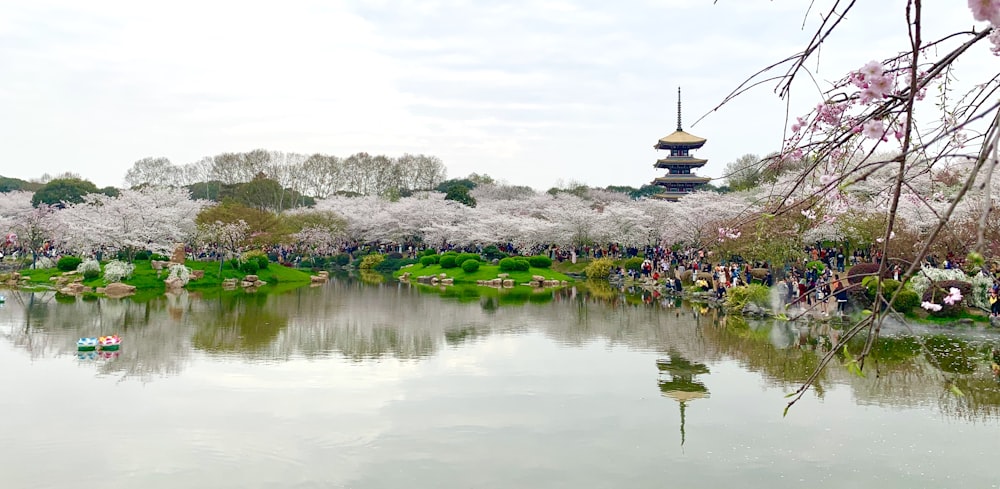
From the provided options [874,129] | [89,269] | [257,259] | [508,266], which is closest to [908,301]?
[874,129]

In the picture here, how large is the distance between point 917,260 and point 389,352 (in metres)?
16.0

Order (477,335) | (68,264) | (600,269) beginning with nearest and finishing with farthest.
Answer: (477,335) → (68,264) → (600,269)

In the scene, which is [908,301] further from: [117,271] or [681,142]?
[681,142]

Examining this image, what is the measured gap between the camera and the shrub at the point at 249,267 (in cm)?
3769

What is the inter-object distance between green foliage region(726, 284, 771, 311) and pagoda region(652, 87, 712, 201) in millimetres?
36065

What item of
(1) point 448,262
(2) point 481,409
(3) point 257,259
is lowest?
(2) point 481,409

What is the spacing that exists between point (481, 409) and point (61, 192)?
55750 mm

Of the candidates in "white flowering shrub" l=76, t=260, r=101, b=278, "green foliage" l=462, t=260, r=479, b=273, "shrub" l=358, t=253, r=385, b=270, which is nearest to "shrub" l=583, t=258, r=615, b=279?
"green foliage" l=462, t=260, r=479, b=273

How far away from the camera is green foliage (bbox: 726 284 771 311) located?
24047 mm

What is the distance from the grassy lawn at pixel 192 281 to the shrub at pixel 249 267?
0.32m

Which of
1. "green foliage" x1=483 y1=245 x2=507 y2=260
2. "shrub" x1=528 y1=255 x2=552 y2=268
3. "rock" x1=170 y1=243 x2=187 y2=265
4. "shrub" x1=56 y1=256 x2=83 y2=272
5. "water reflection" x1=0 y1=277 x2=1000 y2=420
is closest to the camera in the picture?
"water reflection" x1=0 y1=277 x2=1000 y2=420

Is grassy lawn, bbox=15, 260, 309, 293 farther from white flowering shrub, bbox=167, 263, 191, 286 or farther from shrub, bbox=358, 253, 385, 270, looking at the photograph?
shrub, bbox=358, 253, 385, 270

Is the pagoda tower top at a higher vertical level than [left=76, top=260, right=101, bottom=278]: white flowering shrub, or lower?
higher

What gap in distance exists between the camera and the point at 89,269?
3303 centimetres
